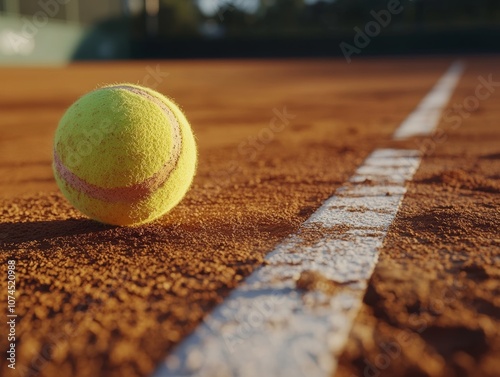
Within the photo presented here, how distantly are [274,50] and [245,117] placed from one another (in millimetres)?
18843

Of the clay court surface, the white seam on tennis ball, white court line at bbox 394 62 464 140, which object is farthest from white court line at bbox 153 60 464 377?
white court line at bbox 394 62 464 140

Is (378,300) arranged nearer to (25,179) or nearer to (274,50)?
(25,179)

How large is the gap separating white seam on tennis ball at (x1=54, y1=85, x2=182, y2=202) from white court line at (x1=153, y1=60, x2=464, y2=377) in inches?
20.6

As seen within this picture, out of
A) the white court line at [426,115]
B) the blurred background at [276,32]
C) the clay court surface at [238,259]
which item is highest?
the clay court surface at [238,259]

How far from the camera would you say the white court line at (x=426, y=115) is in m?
4.75

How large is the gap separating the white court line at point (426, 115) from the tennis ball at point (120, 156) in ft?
9.15

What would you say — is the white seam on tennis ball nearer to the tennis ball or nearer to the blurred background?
the tennis ball

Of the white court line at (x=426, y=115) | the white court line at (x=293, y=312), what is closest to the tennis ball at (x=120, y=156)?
the white court line at (x=293, y=312)

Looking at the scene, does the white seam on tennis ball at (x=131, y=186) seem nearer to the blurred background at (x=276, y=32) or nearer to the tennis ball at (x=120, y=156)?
the tennis ball at (x=120, y=156)

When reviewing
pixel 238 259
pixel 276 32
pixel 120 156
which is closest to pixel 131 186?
pixel 120 156

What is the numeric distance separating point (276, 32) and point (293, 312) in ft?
85.7

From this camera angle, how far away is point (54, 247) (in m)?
1.92

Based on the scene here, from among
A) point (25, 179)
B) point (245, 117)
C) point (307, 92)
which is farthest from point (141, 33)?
point (25, 179)

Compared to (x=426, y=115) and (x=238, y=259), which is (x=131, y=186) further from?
(x=426, y=115)
